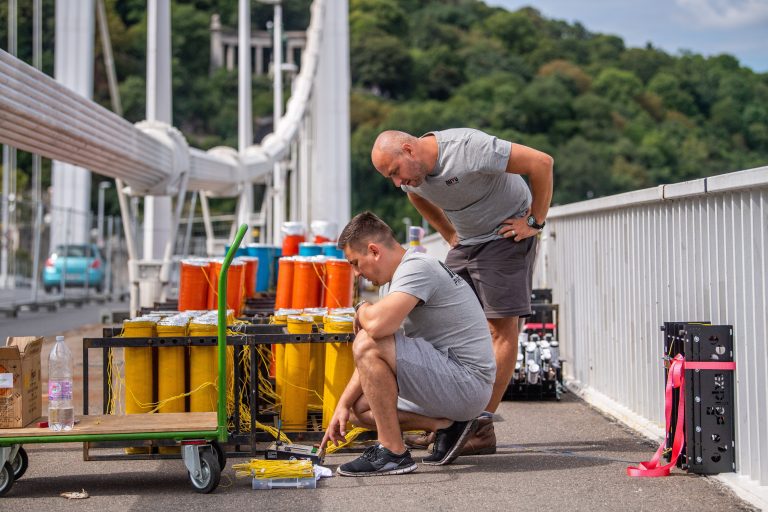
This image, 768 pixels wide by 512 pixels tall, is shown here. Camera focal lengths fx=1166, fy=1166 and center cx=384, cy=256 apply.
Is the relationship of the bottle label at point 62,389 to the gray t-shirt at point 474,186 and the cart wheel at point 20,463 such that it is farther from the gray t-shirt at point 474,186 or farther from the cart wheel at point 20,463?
the gray t-shirt at point 474,186

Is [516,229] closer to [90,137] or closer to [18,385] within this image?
[18,385]

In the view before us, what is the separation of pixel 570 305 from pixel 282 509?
5.10 metres

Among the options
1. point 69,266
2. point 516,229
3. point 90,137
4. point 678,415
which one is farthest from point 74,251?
point 678,415

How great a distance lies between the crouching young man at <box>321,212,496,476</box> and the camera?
16.8 feet

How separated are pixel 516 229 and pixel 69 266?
22.6m

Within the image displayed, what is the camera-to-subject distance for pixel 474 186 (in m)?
5.80

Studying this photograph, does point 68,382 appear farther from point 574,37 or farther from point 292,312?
point 574,37

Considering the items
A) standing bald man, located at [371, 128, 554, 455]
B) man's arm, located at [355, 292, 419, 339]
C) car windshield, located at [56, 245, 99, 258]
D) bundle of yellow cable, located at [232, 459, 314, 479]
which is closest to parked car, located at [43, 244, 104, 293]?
car windshield, located at [56, 245, 99, 258]

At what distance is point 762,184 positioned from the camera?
4.82m

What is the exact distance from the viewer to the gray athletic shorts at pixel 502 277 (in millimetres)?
6004

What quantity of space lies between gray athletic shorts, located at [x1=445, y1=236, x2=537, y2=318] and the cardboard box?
224cm

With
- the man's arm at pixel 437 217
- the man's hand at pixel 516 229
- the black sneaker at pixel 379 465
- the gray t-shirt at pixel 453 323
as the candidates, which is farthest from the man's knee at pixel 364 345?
the man's arm at pixel 437 217

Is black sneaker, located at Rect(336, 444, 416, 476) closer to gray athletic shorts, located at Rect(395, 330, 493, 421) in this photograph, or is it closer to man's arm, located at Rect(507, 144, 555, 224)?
gray athletic shorts, located at Rect(395, 330, 493, 421)

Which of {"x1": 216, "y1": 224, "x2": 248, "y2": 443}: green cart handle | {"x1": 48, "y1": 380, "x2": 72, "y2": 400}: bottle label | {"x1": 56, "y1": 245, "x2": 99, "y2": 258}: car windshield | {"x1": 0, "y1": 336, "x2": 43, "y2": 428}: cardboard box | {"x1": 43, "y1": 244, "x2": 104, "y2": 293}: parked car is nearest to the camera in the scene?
{"x1": 216, "y1": 224, "x2": 248, "y2": 443}: green cart handle
